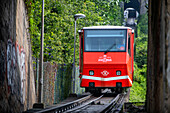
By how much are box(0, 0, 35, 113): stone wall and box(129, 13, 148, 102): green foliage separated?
10.1m

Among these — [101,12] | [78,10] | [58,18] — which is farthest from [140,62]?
[58,18]

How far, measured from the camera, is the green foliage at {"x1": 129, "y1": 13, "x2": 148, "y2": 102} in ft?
86.7

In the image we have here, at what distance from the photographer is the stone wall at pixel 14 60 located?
945 cm

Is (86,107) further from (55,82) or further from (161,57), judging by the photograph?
(161,57)

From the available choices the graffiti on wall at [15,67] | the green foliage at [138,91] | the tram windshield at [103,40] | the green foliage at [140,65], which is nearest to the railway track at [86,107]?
the graffiti on wall at [15,67]

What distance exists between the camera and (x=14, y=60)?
1127 centimetres

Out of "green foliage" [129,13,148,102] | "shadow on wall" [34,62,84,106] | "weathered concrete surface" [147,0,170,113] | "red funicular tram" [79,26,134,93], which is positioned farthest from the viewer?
"green foliage" [129,13,148,102]

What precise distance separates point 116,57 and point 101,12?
601 inches

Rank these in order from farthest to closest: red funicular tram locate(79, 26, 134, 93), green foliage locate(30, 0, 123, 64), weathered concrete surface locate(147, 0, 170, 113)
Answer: green foliage locate(30, 0, 123, 64), red funicular tram locate(79, 26, 134, 93), weathered concrete surface locate(147, 0, 170, 113)

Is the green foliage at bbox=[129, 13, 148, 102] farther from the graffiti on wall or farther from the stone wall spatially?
the graffiti on wall

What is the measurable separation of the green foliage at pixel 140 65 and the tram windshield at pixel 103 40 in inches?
192

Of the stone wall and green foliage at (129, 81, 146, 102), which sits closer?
the stone wall

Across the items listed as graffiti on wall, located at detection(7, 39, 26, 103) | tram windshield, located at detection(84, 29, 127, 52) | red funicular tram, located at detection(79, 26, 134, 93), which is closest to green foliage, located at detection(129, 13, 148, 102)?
red funicular tram, located at detection(79, 26, 134, 93)

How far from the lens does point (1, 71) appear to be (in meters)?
9.16
